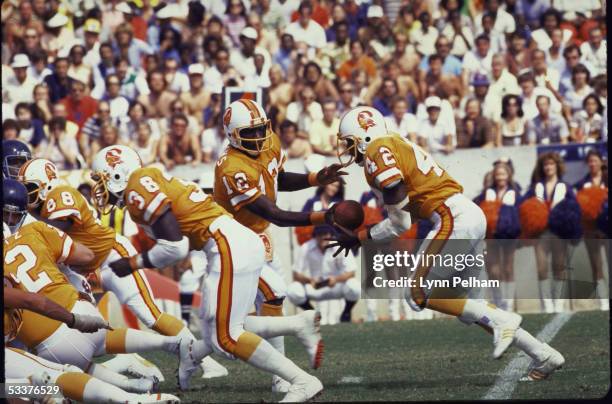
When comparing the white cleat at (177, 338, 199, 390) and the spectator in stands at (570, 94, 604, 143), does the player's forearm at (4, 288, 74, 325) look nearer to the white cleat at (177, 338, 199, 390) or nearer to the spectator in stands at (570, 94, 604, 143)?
the white cleat at (177, 338, 199, 390)

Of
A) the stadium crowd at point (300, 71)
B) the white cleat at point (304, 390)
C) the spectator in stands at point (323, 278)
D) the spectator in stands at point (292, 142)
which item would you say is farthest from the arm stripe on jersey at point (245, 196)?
the spectator in stands at point (292, 142)

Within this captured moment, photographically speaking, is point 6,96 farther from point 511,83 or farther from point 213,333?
point 213,333

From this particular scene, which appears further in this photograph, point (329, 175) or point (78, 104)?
point (78, 104)

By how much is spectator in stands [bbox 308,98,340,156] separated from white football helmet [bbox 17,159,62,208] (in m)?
4.88

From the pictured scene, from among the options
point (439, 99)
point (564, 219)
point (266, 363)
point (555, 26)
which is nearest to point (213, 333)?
point (266, 363)

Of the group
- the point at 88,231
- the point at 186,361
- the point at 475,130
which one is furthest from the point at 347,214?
the point at 475,130

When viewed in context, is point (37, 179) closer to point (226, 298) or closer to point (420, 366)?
point (226, 298)

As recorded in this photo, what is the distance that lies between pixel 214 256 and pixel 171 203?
1.12 feet

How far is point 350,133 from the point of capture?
795 centimetres

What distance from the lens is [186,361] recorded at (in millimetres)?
7648

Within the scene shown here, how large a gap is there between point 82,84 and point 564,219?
5.45 metres

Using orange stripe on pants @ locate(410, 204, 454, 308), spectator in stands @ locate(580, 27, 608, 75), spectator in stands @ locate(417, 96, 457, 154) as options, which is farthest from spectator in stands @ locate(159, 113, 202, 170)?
orange stripe on pants @ locate(410, 204, 454, 308)

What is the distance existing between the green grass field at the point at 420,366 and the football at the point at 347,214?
91 centimetres

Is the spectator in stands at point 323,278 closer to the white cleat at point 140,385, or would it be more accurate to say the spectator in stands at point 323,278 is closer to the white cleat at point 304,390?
the white cleat at point 140,385
